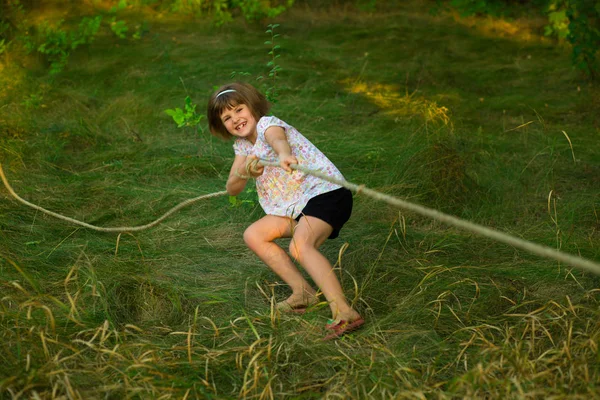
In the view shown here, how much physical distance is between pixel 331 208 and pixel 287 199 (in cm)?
21

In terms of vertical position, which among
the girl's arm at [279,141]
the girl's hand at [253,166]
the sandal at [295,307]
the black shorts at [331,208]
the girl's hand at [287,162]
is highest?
the girl's hand at [287,162]

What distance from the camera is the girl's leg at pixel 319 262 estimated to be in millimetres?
2514

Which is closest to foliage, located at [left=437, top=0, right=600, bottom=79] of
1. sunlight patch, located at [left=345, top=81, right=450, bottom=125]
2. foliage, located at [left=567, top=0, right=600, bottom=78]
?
foliage, located at [left=567, top=0, right=600, bottom=78]

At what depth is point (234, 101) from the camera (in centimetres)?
297

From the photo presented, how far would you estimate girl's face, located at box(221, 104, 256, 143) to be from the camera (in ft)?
9.77

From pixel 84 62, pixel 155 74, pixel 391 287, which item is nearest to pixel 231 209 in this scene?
pixel 391 287

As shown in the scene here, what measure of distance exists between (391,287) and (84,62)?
5.47m

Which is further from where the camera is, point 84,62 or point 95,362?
point 84,62

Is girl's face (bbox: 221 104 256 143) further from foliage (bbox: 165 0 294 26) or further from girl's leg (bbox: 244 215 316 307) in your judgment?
foliage (bbox: 165 0 294 26)

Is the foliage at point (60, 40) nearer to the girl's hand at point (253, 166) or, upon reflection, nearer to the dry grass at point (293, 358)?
the girl's hand at point (253, 166)

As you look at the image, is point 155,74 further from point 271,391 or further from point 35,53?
point 271,391

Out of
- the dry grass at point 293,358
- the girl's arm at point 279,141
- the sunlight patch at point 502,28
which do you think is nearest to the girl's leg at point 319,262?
the dry grass at point 293,358

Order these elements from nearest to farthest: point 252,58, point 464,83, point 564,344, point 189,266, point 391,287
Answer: point 564,344
point 391,287
point 189,266
point 464,83
point 252,58

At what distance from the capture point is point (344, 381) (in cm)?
212
